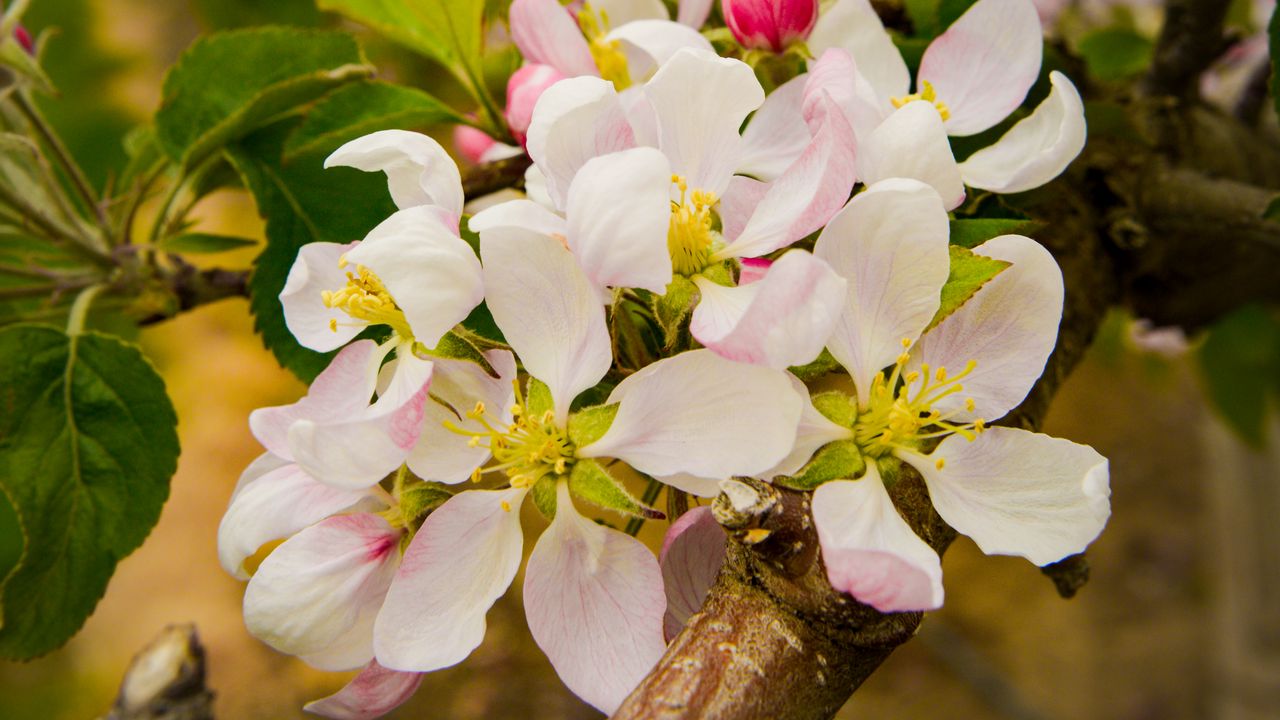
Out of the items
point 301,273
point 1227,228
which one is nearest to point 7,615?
point 301,273

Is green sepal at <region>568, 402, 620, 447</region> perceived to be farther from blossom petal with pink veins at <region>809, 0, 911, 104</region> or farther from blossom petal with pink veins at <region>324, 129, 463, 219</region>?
blossom petal with pink veins at <region>809, 0, 911, 104</region>

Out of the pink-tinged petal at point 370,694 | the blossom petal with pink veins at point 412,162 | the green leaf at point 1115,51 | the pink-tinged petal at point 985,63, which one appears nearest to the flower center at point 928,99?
the pink-tinged petal at point 985,63

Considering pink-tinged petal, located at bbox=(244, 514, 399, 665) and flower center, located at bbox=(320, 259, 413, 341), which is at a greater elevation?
flower center, located at bbox=(320, 259, 413, 341)

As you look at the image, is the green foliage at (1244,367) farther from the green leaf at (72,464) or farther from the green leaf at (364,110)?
the green leaf at (72,464)

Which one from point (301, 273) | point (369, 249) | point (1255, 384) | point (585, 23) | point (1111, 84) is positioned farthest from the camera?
point (1255, 384)

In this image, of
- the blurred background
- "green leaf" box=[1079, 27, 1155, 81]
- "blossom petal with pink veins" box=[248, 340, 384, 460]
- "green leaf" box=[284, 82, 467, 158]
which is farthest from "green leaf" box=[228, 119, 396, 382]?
the blurred background

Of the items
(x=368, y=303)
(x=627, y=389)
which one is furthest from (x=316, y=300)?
(x=627, y=389)

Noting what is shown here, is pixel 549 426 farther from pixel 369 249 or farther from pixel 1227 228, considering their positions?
pixel 1227 228

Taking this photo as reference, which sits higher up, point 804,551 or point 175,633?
point 804,551
